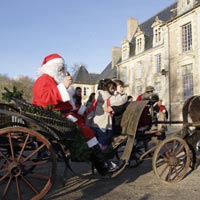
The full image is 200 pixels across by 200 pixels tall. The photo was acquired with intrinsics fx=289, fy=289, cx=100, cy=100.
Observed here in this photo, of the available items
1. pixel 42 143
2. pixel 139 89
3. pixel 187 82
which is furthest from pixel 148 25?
pixel 42 143

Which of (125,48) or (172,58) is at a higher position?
(125,48)

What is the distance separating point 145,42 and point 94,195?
2906 cm

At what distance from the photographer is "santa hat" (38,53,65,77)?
441cm

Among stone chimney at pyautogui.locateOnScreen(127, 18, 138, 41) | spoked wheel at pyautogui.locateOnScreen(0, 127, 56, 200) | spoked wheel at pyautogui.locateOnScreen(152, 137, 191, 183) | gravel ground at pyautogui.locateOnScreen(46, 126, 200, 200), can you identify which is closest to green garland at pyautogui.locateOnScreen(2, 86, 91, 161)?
spoked wheel at pyautogui.locateOnScreen(0, 127, 56, 200)

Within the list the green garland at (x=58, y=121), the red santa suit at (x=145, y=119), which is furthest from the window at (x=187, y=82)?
the green garland at (x=58, y=121)

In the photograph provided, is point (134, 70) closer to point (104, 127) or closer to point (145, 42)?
point (145, 42)

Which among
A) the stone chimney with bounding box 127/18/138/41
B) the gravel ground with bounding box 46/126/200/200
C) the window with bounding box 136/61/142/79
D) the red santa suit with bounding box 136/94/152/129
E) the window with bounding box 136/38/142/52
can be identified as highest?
the stone chimney with bounding box 127/18/138/41

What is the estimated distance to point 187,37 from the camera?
2327cm

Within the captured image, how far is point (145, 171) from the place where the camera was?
19.0 ft

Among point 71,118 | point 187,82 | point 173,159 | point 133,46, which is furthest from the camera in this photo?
point 133,46

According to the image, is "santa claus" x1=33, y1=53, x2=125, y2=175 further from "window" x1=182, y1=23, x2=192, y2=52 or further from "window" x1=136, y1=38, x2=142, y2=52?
"window" x1=136, y1=38, x2=142, y2=52

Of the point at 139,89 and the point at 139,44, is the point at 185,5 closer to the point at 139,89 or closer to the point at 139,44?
the point at 139,44

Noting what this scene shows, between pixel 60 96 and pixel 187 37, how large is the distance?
21.3 m

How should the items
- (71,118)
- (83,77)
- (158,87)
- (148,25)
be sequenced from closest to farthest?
(71,118), (158,87), (148,25), (83,77)
